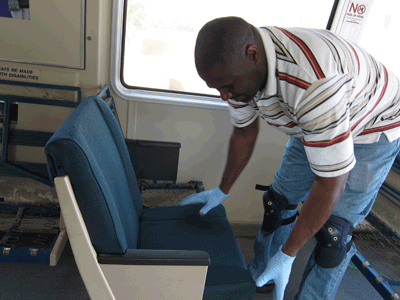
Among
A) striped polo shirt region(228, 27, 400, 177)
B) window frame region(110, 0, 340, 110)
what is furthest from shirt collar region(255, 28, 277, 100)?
window frame region(110, 0, 340, 110)

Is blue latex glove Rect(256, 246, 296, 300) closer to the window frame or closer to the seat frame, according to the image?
the seat frame

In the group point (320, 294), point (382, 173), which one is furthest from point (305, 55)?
point (320, 294)

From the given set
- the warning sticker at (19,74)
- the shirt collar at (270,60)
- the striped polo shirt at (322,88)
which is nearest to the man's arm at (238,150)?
the striped polo shirt at (322,88)

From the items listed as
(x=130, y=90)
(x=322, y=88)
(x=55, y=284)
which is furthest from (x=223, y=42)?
(x=55, y=284)

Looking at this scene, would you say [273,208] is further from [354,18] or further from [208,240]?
[354,18]

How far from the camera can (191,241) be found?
4.53 ft

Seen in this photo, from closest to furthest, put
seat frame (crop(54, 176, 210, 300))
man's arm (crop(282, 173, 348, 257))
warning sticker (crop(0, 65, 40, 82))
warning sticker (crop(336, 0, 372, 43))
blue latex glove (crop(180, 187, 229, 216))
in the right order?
1. seat frame (crop(54, 176, 210, 300))
2. man's arm (crop(282, 173, 348, 257))
3. blue latex glove (crop(180, 187, 229, 216))
4. warning sticker (crop(0, 65, 40, 82))
5. warning sticker (crop(336, 0, 372, 43))

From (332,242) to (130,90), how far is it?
1.53 metres

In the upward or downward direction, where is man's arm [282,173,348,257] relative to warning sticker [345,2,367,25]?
downward

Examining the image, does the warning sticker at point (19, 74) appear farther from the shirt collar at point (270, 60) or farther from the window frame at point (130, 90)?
the shirt collar at point (270, 60)

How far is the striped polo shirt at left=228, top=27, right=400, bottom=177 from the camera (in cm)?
92

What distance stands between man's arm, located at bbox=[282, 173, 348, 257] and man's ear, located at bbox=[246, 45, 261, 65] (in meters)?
0.49

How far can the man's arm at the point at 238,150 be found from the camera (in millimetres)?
1605

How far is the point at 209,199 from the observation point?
1.59m
